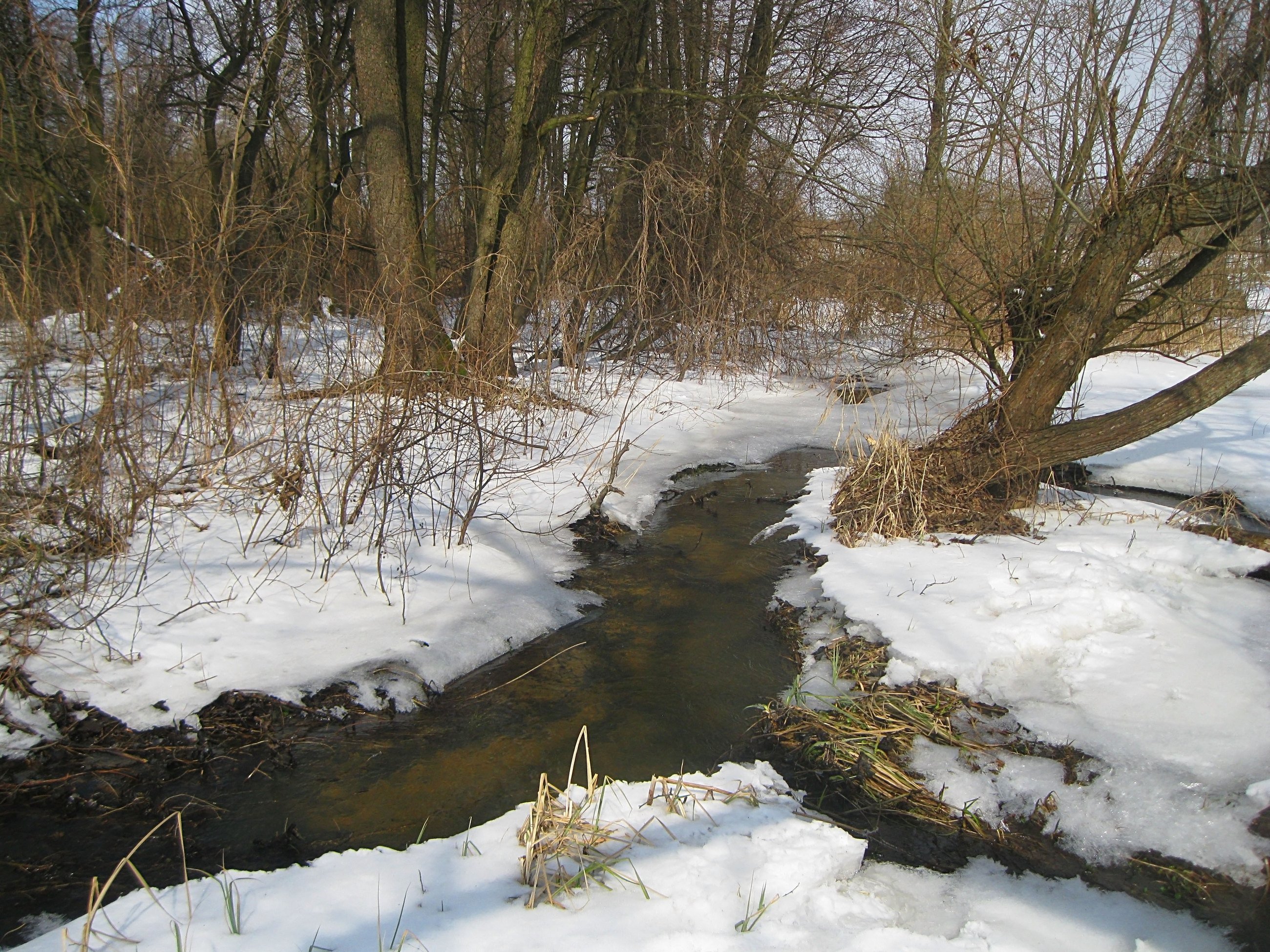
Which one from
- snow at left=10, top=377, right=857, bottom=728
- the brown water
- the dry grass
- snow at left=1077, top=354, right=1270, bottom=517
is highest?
snow at left=1077, top=354, right=1270, bottom=517

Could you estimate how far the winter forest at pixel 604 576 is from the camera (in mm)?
2645

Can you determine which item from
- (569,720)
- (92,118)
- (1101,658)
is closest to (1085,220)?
(1101,658)

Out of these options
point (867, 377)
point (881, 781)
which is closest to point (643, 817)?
point (881, 781)

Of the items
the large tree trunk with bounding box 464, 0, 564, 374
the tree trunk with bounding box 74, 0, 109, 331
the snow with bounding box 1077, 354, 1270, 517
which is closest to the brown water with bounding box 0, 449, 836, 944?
the snow with bounding box 1077, 354, 1270, 517

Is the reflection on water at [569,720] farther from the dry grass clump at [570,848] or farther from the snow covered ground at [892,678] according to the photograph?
the dry grass clump at [570,848]

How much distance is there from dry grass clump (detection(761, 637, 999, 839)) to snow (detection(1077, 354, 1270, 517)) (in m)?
3.34

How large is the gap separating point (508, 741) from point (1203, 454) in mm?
6964

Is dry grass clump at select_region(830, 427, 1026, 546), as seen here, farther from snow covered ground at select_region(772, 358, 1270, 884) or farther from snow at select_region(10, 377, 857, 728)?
snow at select_region(10, 377, 857, 728)

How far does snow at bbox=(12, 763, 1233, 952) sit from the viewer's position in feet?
7.25

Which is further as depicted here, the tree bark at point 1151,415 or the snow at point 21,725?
the tree bark at point 1151,415

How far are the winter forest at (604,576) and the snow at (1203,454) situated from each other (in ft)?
0.23

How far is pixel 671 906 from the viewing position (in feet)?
7.80

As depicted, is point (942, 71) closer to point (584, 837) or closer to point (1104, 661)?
point (1104, 661)

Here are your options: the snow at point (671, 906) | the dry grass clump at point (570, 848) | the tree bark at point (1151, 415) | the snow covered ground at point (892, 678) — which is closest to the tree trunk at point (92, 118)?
the snow covered ground at point (892, 678)
